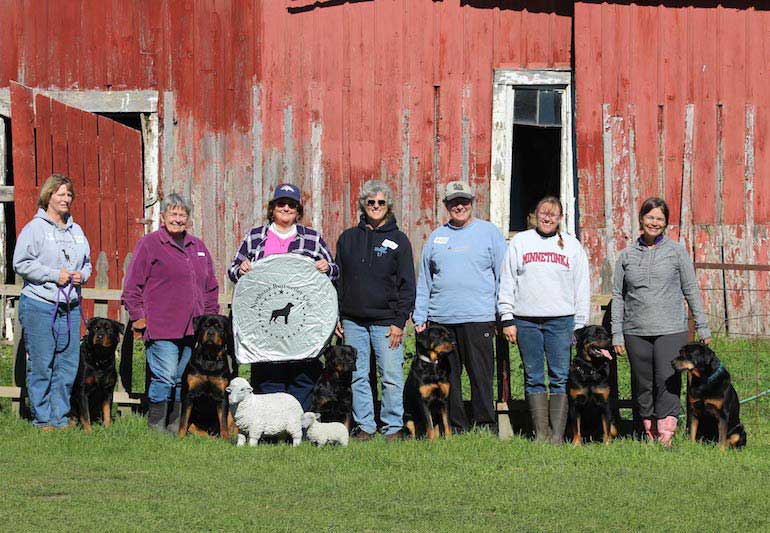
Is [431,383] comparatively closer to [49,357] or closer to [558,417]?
[558,417]

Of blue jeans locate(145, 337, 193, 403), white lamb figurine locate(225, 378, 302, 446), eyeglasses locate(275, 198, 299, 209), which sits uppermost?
eyeglasses locate(275, 198, 299, 209)

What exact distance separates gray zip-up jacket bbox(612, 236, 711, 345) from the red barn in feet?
16.3

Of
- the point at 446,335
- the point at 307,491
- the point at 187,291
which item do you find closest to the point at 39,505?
the point at 307,491

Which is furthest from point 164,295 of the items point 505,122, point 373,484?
point 505,122

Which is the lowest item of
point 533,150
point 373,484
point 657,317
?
point 373,484

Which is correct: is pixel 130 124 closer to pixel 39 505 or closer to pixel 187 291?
pixel 187 291

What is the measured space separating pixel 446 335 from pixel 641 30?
6.41m

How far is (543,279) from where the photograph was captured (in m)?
7.98

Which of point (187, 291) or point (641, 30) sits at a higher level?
point (641, 30)

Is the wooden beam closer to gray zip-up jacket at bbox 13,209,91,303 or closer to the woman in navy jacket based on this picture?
gray zip-up jacket at bbox 13,209,91,303

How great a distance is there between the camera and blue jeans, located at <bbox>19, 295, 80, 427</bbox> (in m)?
8.30

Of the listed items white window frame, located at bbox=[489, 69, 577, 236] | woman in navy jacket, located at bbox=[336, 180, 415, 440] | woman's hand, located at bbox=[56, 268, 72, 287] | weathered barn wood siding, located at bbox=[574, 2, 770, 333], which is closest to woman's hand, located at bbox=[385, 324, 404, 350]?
woman in navy jacket, located at bbox=[336, 180, 415, 440]

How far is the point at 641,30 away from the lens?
13016mm

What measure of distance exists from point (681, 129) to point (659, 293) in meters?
5.53
